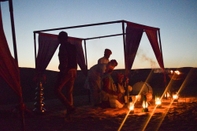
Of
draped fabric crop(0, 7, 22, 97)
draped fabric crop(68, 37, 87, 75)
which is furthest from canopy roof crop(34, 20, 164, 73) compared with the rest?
draped fabric crop(0, 7, 22, 97)

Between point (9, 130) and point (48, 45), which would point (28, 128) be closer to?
point (9, 130)

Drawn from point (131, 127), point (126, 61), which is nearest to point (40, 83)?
point (126, 61)

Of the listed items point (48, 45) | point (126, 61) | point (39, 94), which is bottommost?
point (39, 94)

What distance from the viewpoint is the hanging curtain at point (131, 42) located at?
8387 millimetres

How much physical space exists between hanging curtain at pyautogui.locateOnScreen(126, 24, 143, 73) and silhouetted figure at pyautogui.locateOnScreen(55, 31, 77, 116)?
2483 millimetres

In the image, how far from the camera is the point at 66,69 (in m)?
6.05

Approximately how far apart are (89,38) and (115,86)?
13.1 ft

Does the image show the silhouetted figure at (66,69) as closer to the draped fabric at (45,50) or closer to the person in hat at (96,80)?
the person in hat at (96,80)

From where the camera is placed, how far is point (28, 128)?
5766 millimetres

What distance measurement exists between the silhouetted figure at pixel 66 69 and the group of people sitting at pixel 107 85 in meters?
1.80

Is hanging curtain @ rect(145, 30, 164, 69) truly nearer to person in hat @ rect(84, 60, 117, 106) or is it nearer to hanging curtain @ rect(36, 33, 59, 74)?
person in hat @ rect(84, 60, 117, 106)

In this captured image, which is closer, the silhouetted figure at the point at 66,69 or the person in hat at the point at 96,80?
the silhouetted figure at the point at 66,69

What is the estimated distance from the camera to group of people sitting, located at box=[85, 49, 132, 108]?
311 inches

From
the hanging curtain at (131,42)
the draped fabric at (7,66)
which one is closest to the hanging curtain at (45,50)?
the hanging curtain at (131,42)
